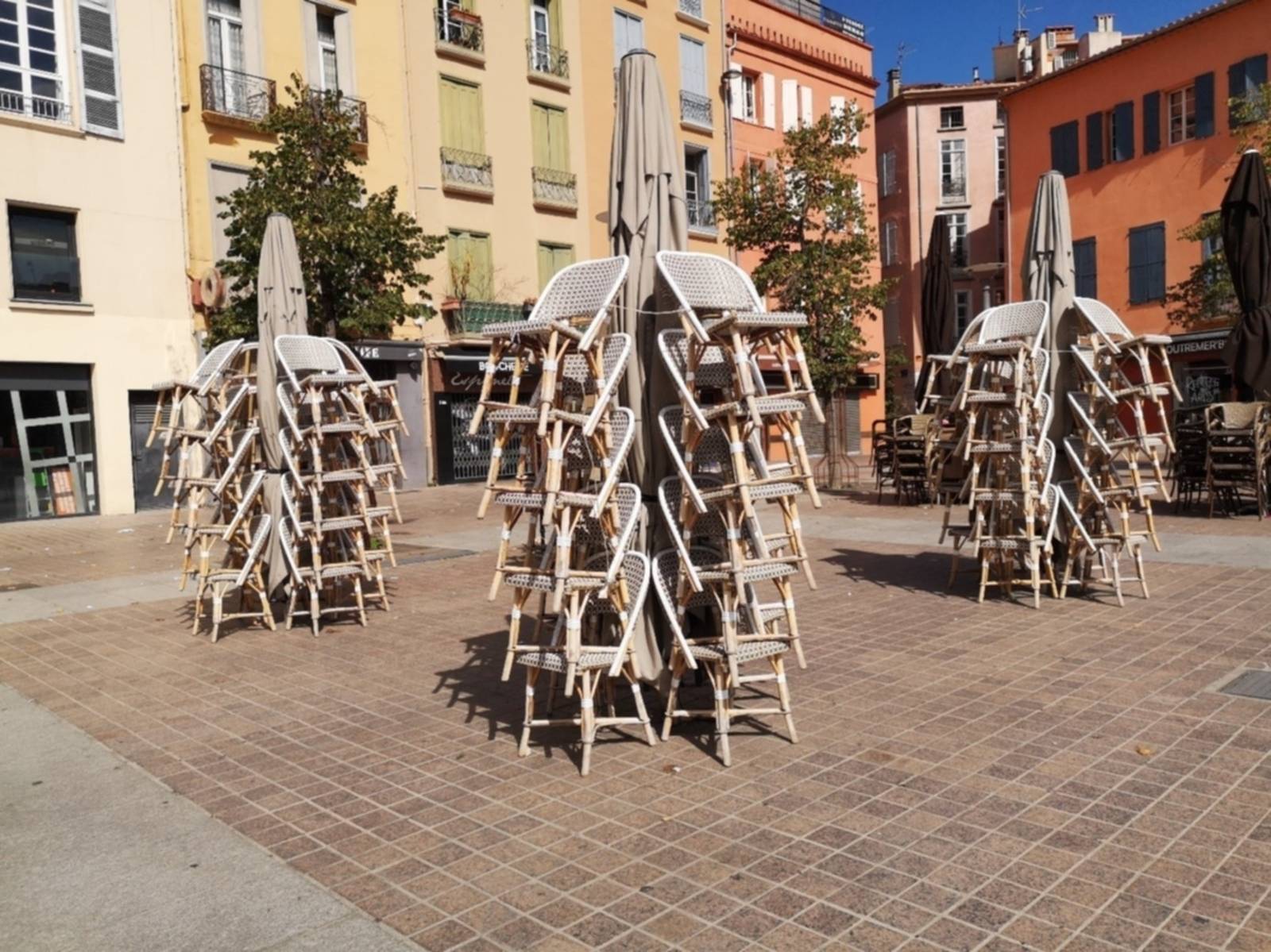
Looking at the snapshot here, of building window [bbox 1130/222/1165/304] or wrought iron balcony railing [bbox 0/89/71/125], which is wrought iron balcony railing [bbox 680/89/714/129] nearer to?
building window [bbox 1130/222/1165/304]

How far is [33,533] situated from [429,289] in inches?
406

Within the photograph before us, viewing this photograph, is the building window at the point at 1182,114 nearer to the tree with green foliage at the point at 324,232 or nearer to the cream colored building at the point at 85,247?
the tree with green foliage at the point at 324,232

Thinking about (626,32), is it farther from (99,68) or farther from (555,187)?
(99,68)

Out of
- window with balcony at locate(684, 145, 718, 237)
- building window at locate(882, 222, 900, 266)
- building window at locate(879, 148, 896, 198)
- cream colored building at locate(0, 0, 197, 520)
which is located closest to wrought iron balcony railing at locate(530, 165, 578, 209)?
window with balcony at locate(684, 145, 718, 237)

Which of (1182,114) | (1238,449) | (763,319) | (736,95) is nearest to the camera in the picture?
(763,319)

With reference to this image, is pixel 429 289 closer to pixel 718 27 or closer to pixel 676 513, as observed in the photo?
pixel 718 27

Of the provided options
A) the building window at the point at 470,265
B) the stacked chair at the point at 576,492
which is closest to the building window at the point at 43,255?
the building window at the point at 470,265

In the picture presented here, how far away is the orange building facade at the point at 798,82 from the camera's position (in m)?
31.5

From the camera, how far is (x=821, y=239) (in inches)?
744

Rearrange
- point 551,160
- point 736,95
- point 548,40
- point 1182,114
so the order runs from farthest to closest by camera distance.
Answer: point 736,95 < point 1182,114 < point 548,40 < point 551,160

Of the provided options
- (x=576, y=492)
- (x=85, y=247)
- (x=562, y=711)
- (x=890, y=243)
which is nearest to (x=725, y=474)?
(x=576, y=492)

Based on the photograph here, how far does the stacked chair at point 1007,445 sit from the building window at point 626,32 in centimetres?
2241

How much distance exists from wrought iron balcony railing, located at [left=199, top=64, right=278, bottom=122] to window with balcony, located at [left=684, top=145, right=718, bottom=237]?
1243 cm

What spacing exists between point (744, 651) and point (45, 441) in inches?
679
